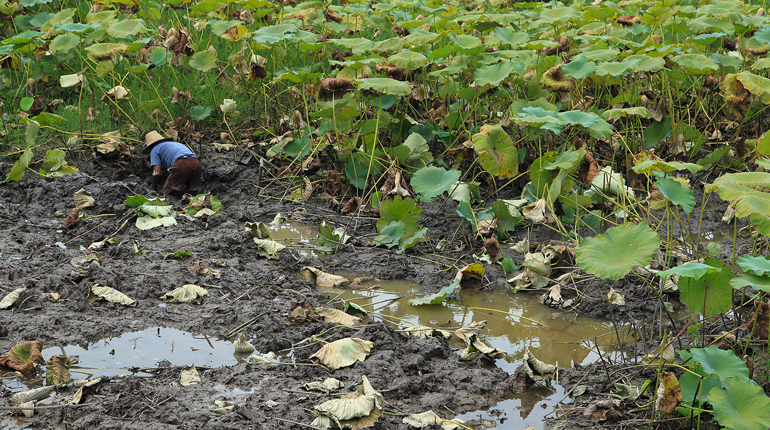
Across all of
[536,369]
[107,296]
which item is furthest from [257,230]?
[536,369]

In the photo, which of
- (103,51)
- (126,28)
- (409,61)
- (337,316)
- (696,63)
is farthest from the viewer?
(126,28)

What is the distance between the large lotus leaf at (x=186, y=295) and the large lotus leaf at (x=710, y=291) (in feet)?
6.39

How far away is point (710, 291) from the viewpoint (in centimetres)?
208

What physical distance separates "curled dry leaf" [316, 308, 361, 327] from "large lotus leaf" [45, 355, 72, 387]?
95 centimetres

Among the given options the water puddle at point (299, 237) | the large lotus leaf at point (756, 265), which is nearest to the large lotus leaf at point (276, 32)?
the water puddle at point (299, 237)

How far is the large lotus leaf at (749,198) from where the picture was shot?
1740mm

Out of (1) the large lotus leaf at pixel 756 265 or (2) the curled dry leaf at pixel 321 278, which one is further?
(2) the curled dry leaf at pixel 321 278

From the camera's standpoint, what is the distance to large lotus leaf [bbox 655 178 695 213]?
2.22 meters

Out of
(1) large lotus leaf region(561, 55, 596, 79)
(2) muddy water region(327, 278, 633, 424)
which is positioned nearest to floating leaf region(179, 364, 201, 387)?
(2) muddy water region(327, 278, 633, 424)

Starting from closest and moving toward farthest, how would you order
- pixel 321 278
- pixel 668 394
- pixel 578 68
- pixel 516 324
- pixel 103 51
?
pixel 668 394 < pixel 516 324 < pixel 321 278 < pixel 578 68 < pixel 103 51

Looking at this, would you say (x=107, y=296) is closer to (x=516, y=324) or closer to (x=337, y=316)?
(x=337, y=316)

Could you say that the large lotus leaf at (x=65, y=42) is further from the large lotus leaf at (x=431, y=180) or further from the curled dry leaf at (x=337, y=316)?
the curled dry leaf at (x=337, y=316)

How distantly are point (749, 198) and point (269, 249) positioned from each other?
2218 millimetres

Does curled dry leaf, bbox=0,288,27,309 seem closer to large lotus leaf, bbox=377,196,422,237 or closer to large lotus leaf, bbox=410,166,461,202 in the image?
large lotus leaf, bbox=377,196,422,237
